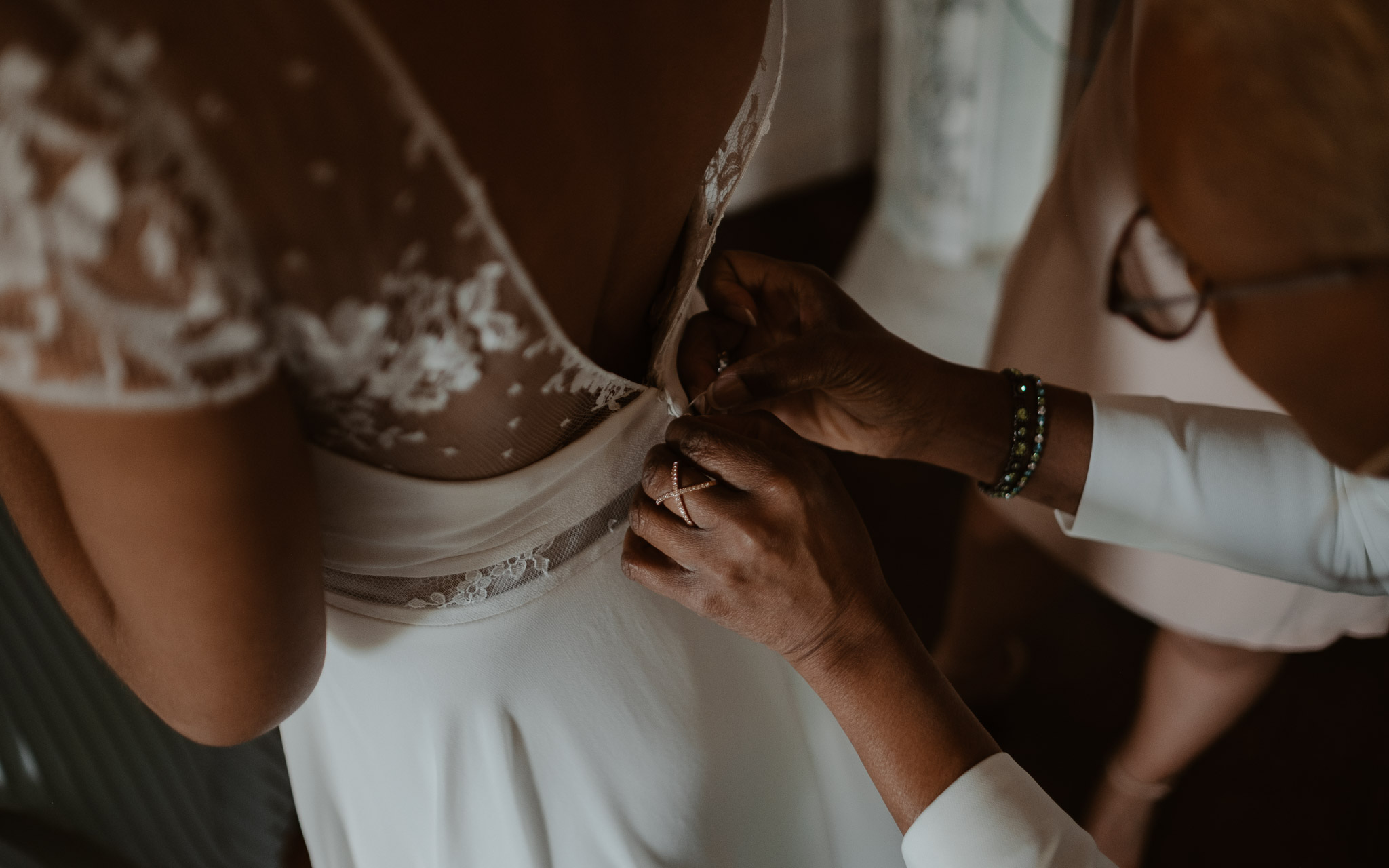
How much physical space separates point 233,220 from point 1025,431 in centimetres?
70

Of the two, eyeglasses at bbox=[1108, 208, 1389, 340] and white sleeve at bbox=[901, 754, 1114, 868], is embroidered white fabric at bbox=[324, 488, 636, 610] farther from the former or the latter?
eyeglasses at bbox=[1108, 208, 1389, 340]

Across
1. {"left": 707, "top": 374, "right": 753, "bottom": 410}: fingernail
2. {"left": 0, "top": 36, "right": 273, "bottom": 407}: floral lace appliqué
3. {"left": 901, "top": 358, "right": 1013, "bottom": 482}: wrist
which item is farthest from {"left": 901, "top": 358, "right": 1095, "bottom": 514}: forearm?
{"left": 0, "top": 36, "right": 273, "bottom": 407}: floral lace appliqué

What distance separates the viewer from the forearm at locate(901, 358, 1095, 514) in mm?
786

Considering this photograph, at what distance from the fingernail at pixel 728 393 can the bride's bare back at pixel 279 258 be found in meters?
0.10

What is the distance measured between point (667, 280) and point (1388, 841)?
85 cm

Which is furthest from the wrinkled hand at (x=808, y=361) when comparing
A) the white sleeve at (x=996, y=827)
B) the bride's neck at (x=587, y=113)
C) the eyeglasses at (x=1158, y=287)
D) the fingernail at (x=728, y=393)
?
the white sleeve at (x=996, y=827)

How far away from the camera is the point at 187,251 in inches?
12.0

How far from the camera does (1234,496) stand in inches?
29.4

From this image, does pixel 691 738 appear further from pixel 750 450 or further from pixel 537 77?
pixel 537 77

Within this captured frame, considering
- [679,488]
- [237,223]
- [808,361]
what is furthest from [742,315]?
[237,223]

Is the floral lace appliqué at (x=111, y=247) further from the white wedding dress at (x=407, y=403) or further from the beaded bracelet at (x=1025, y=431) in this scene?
the beaded bracelet at (x=1025, y=431)

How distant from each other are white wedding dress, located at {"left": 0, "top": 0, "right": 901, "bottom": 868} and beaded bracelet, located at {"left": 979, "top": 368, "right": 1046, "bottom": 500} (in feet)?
0.97

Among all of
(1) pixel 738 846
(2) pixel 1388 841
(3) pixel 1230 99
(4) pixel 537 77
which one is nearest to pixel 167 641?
(4) pixel 537 77

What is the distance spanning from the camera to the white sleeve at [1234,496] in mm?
719
